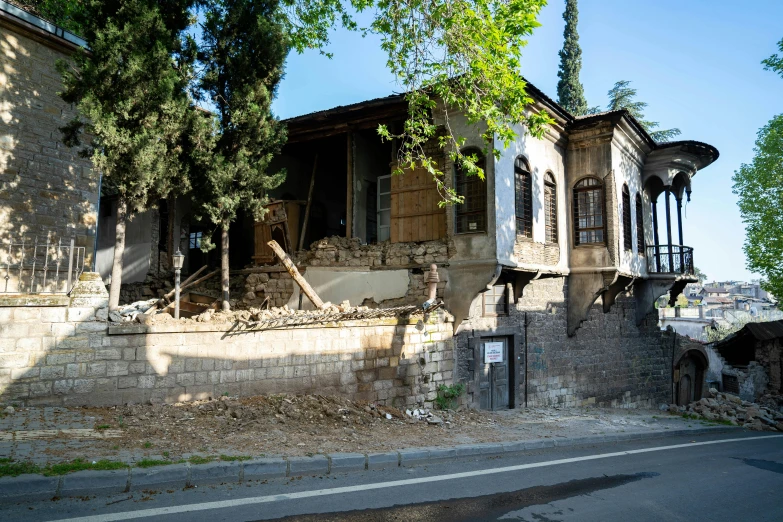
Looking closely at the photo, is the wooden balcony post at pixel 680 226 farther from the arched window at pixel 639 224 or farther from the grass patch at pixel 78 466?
the grass patch at pixel 78 466

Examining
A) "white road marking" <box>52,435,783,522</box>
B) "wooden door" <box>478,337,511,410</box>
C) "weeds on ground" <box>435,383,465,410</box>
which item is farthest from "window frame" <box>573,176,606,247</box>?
"white road marking" <box>52,435,783,522</box>

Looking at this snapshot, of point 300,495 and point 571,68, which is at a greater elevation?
point 571,68

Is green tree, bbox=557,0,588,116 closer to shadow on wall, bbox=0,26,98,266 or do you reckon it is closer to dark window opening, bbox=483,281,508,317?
dark window opening, bbox=483,281,508,317

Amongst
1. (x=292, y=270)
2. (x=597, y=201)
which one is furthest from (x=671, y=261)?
(x=292, y=270)

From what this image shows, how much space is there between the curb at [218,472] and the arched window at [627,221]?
9.89m

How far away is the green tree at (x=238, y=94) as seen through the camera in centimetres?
1059

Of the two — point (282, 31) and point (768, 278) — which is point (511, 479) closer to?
point (282, 31)

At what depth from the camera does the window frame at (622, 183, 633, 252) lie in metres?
15.8

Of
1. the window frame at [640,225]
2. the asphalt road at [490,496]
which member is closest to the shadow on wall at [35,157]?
the asphalt road at [490,496]

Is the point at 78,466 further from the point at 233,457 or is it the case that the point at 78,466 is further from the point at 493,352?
the point at 493,352

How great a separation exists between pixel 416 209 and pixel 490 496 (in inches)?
333

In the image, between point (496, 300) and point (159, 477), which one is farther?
point (496, 300)

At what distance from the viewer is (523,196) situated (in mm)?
13461

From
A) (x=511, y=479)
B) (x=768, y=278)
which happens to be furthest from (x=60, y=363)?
(x=768, y=278)
